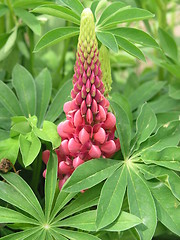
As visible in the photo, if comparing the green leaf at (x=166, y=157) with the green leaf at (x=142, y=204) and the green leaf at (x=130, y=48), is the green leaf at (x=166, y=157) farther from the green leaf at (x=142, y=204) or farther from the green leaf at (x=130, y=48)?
the green leaf at (x=130, y=48)

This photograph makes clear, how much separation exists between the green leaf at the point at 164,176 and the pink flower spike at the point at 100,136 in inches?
4.4

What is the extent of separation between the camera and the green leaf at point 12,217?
0.88 metres

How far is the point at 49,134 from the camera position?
0.97 m

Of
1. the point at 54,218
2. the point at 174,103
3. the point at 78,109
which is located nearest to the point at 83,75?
the point at 78,109

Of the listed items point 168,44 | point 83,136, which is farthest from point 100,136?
point 168,44

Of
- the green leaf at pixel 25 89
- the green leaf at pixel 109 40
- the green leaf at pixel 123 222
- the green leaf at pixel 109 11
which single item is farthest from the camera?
the green leaf at pixel 25 89

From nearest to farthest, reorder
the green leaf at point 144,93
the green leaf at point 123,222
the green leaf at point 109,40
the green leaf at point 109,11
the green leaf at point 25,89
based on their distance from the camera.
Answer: the green leaf at point 123,222 < the green leaf at point 109,40 < the green leaf at point 109,11 < the green leaf at point 25,89 < the green leaf at point 144,93

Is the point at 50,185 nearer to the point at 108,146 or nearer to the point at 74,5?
the point at 108,146

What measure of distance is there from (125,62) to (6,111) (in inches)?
26.9

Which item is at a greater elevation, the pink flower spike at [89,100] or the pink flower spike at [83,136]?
the pink flower spike at [89,100]

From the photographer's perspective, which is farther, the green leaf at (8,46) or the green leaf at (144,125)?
the green leaf at (8,46)

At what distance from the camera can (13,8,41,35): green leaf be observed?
46.1 inches

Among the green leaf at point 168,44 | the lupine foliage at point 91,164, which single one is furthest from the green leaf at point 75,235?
the green leaf at point 168,44

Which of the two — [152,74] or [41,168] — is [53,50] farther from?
[41,168]
